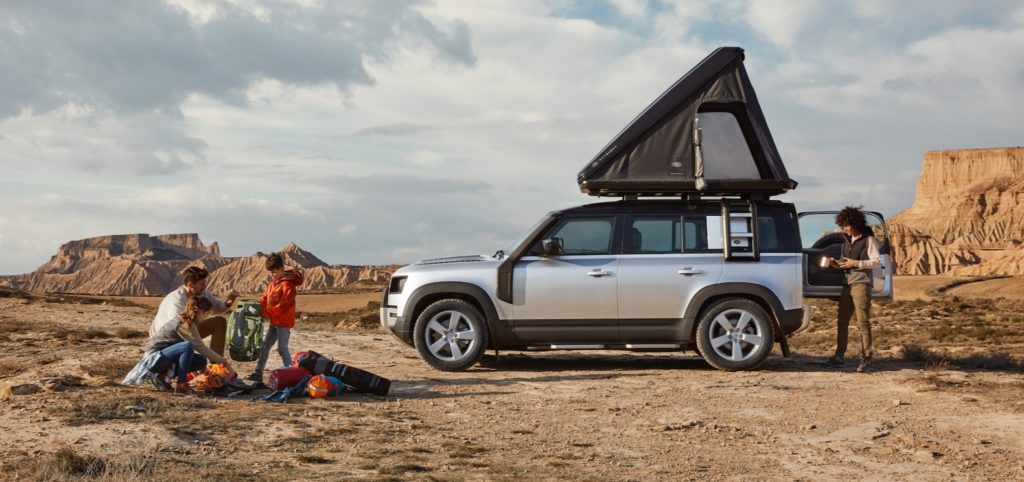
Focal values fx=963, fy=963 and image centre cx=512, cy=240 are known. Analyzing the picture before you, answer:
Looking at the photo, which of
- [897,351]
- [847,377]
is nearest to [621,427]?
[847,377]

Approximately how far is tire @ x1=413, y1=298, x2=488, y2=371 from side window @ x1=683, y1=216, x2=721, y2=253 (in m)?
2.67

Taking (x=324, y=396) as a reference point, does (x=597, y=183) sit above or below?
above

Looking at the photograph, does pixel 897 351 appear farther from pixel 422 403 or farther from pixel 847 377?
pixel 422 403

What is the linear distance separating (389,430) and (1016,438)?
5372 mm

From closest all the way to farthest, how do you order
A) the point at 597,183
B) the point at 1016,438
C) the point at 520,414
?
the point at 1016,438 → the point at 520,414 → the point at 597,183

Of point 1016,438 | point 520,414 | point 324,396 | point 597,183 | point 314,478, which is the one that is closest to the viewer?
point 314,478

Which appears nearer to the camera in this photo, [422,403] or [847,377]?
[422,403]

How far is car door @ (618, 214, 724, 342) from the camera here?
11.5 metres

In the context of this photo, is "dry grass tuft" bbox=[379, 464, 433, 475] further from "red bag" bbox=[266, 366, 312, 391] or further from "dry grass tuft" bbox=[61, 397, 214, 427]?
"red bag" bbox=[266, 366, 312, 391]

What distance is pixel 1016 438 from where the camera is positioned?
8203 mm

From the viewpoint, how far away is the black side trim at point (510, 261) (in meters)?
11.6

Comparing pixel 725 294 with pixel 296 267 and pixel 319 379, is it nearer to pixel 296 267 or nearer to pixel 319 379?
pixel 319 379

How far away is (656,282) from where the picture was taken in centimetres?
1155

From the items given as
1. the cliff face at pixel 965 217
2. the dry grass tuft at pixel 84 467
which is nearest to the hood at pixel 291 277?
the dry grass tuft at pixel 84 467
